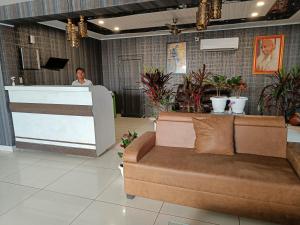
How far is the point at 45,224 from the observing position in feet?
6.34

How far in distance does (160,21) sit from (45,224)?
Answer: 4.56 m

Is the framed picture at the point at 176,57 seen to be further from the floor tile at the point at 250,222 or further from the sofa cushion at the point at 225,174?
the floor tile at the point at 250,222

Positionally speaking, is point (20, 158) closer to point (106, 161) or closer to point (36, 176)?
point (36, 176)

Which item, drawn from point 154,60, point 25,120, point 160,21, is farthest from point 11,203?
point 154,60

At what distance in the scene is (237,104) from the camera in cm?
270

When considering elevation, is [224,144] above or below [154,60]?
below

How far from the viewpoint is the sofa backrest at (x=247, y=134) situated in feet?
7.38

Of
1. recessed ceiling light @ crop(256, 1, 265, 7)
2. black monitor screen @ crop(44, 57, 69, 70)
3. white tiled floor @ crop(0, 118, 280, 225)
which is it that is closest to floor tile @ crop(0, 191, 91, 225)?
white tiled floor @ crop(0, 118, 280, 225)

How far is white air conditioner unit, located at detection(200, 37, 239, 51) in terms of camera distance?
548 cm

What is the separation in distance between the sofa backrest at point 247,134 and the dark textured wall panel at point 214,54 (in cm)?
383

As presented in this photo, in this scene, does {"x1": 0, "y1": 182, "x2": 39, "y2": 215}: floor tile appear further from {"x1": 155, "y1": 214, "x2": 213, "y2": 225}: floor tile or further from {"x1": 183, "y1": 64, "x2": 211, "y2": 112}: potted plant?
{"x1": 183, "y1": 64, "x2": 211, "y2": 112}: potted plant

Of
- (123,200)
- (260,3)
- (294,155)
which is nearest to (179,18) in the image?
(260,3)

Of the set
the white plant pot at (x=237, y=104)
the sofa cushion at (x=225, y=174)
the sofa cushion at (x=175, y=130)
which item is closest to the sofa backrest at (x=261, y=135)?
the sofa cushion at (x=225, y=174)

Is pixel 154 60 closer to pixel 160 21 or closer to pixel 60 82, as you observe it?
pixel 160 21
